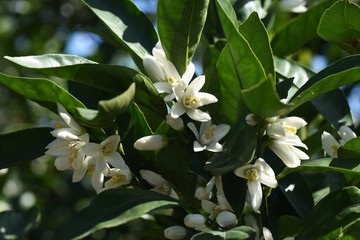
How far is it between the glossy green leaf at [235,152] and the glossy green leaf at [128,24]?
304 millimetres

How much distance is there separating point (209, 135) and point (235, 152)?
2.6 inches

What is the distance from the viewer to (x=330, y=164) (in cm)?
149

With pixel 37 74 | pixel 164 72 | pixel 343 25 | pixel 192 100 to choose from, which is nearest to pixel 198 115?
pixel 192 100

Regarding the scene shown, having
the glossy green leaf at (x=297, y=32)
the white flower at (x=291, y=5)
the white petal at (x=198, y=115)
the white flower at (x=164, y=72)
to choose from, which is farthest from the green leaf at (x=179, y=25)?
the white flower at (x=291, y=5)

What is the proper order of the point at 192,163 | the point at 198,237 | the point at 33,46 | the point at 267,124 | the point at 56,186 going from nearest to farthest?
1. the point at 198,237
2. the point at 267,124
3. the point at 192,163
4. the point at 56,186
5. the point at 33,46

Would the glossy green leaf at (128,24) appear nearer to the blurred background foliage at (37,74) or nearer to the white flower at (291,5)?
the blurred background foliage at (37,74)

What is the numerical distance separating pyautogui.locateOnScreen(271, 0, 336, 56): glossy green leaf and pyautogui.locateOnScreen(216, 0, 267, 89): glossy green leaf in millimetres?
691

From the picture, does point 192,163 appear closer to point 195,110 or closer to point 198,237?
point 195,110

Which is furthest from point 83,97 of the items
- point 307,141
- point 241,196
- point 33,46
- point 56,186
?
point 33,46

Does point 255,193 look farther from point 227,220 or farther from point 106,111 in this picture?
point 106,111

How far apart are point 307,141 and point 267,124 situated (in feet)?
2.18

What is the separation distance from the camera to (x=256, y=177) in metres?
1.48

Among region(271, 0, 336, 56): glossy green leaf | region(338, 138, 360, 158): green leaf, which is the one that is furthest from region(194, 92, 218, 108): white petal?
region(271, 0, 336, 56): glossy green leaf

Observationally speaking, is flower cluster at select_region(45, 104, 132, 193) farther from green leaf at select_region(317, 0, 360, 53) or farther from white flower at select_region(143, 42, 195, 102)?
green leaf at select_region(317, 0, 360, 53)
